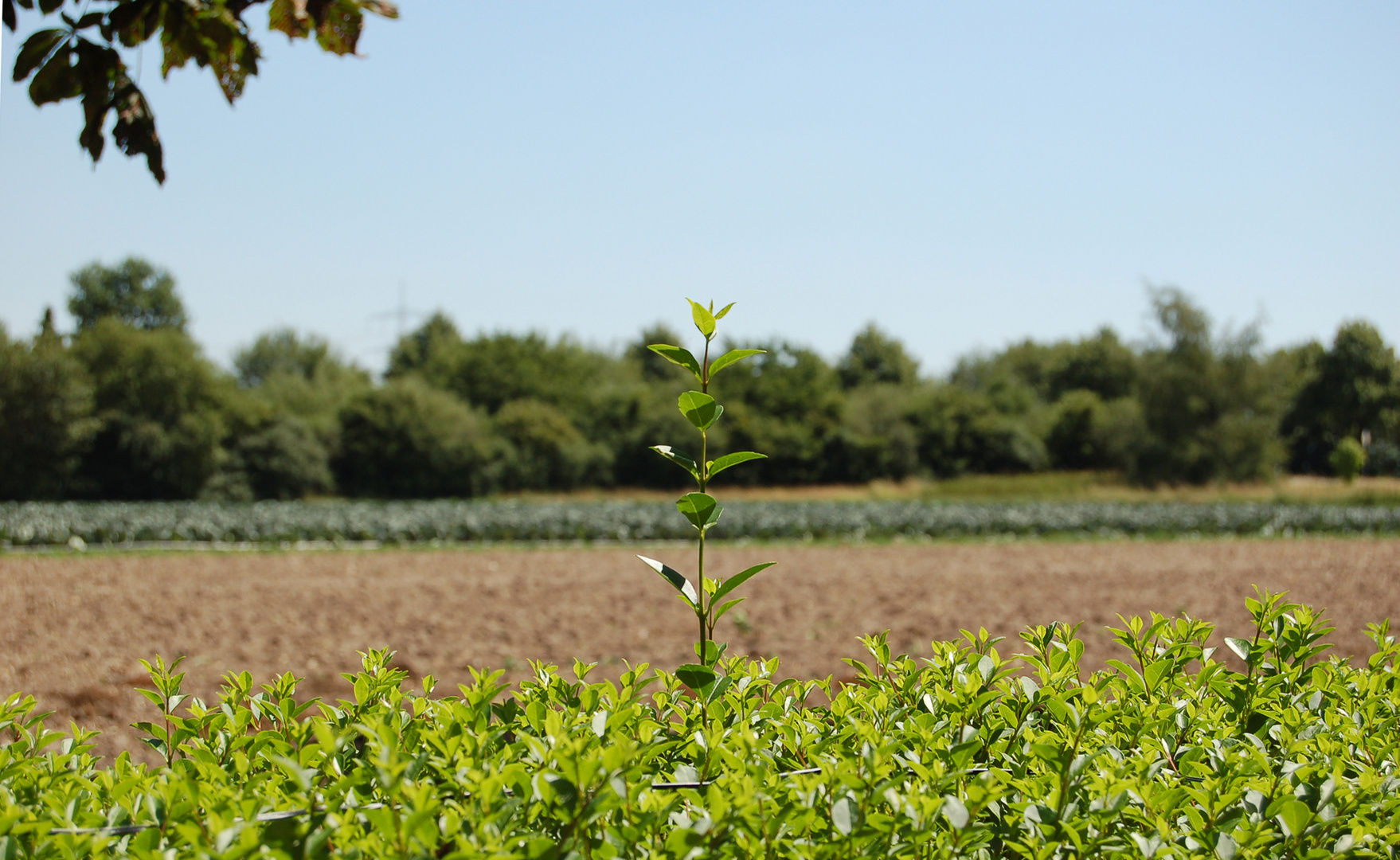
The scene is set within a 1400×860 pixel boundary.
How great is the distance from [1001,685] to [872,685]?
28cm

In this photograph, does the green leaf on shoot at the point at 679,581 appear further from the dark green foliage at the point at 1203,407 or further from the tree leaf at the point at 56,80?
the dark green foliage at the point at 1203,407

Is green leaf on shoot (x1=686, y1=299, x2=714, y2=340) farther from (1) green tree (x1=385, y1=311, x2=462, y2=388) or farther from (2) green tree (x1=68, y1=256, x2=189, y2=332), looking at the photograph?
(2) green tree (x1=68, y1=256, x2=189, y2=332)

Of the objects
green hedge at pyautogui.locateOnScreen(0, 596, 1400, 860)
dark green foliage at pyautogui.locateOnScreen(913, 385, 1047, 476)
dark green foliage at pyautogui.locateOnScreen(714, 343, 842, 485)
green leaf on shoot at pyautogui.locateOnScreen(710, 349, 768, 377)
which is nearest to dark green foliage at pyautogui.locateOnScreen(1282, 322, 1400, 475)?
dark green foliage at pyautogui.locateOnScreen(913, 385, 1047, 476)

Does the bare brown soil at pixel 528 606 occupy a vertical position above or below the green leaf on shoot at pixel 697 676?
below

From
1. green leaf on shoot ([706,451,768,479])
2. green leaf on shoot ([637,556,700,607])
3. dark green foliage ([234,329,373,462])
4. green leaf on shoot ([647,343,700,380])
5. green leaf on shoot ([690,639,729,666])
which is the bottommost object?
green leaf on shoot ([690,639,729,666])

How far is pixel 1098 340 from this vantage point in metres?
61.8

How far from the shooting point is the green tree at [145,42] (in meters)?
1.69

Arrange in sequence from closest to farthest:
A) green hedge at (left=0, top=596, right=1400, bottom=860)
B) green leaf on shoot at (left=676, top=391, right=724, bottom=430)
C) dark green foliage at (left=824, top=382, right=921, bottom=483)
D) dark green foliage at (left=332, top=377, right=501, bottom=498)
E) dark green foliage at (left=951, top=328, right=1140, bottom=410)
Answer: green hedge at (left=0, top=596, right=1400, bottom=860) → green leaf on shoot at (left=676, top=391, right=724, bottom=430) → dark green foliage at (left=332, top=377, right=501, bottom=498) → dark green foliage at (left=824, top=382, right=921, bottom=483) → dark green foliage at (left=951, top=328, right=1140, bottom=410)

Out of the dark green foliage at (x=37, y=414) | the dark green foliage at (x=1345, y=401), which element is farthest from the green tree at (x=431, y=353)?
the dark green foliage at (x=1345, y=401)

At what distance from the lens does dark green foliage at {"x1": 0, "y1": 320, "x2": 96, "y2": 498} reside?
92.7 ft

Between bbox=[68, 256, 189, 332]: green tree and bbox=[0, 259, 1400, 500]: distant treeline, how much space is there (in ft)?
58.4

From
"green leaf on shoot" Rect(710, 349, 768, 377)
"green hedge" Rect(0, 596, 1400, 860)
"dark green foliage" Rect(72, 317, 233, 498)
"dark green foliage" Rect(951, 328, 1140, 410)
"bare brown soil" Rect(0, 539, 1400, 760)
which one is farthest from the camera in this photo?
"dark green foliage" Rect(951, 328, 1140, 410)

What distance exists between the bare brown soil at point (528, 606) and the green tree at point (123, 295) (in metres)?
53.7

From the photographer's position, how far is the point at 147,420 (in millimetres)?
30250
